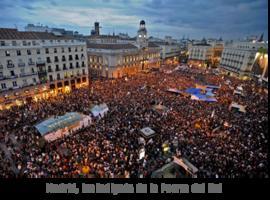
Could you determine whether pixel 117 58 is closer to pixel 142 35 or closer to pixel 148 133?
pixel 142 35

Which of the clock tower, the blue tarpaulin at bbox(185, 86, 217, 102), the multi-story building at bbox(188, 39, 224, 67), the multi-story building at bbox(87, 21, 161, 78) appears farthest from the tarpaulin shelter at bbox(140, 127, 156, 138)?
the multi-story building at bbox(188, 39, 224, 67)

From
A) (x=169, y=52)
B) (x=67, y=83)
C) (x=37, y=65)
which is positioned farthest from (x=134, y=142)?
(x=169, y=52)

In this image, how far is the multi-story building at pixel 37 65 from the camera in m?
20.6

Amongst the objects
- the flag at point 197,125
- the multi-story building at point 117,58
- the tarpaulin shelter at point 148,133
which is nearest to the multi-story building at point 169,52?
the multi-story building at point 117,58

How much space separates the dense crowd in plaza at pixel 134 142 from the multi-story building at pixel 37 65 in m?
4.23

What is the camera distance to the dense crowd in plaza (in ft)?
34.5

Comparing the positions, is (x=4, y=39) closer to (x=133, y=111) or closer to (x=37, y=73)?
(x=37, y=73)

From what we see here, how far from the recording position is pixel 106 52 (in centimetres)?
3841

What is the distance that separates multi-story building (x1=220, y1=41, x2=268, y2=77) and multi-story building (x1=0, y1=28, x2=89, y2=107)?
38575 mm

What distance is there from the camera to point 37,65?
77.9 feet

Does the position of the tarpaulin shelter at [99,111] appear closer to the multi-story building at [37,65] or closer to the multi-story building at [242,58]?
the multi-story building at [37,65]

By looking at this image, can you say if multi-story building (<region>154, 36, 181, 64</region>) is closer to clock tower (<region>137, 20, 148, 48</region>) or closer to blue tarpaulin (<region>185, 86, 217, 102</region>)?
clock tower (<region>137, 20, 148, 48</region>)

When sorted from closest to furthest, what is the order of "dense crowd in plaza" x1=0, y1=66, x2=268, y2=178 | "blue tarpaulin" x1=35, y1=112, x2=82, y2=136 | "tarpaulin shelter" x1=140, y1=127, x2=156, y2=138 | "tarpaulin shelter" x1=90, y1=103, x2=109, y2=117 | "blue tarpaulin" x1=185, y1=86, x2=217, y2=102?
"dense crowd in plaza" x1=0, y1=66, x2=268, y2=178 → "blue tarpaulin" x1=35, y1=112, x2=82, y2=136 → "tarpaulin shelter" x1=140, y1=127, x2=156, y2=138 → "tarpaulin shelter" x1=90, y1=103, x2=109, y2=117 → "blue tarpaulin" x1=185, y1=86, x2=217, y2=102

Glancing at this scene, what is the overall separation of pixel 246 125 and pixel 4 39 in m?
27.9
